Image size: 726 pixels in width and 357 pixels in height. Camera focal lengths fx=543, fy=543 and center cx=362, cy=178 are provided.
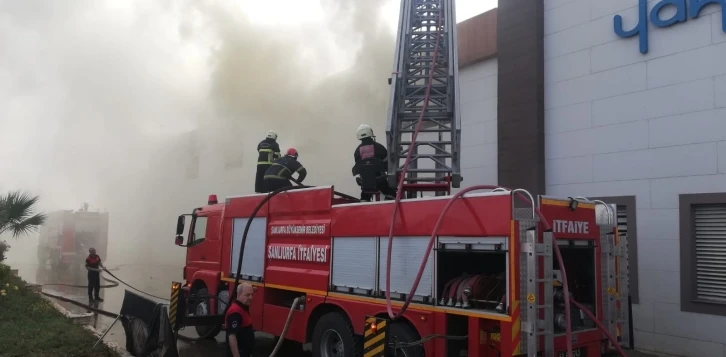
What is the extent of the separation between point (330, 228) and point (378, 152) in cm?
156

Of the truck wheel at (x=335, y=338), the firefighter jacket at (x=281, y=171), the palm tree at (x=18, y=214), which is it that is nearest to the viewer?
the truck wheel at (x=335, y=338)

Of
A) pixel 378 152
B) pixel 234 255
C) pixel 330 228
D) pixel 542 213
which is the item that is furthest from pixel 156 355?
pixel 542 213

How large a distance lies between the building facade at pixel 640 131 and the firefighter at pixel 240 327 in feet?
18.2

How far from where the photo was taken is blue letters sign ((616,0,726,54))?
7.14 metres

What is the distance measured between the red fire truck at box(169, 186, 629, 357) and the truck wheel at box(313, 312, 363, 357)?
1 centimetres

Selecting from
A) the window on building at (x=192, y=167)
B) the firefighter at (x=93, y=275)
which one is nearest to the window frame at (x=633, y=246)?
the firefighter at (x=93, y=275)

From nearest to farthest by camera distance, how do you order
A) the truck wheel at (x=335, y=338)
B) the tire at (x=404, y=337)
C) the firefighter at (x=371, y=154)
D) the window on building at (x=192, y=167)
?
the tire at (x=404, y=337), the truck wheel at (x=335, y=338), the firefighter at (x=371, y=154), the window on building at (x=192, y=167)

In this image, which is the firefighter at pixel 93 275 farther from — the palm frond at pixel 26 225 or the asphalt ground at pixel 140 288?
the palm frond at pixel 26 225

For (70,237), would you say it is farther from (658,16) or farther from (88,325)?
(658,16)

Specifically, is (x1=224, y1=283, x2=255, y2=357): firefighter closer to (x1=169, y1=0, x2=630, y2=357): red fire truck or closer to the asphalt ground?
(x1=169, y1=0, x2=630, y2=357): red fire truck

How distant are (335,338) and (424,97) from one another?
3.61 metres

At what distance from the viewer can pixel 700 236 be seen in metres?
7.04

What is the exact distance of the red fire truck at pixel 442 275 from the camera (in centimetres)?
441

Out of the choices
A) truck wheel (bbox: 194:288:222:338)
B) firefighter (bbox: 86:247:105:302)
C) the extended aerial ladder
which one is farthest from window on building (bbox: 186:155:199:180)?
the extended aerial ladder
